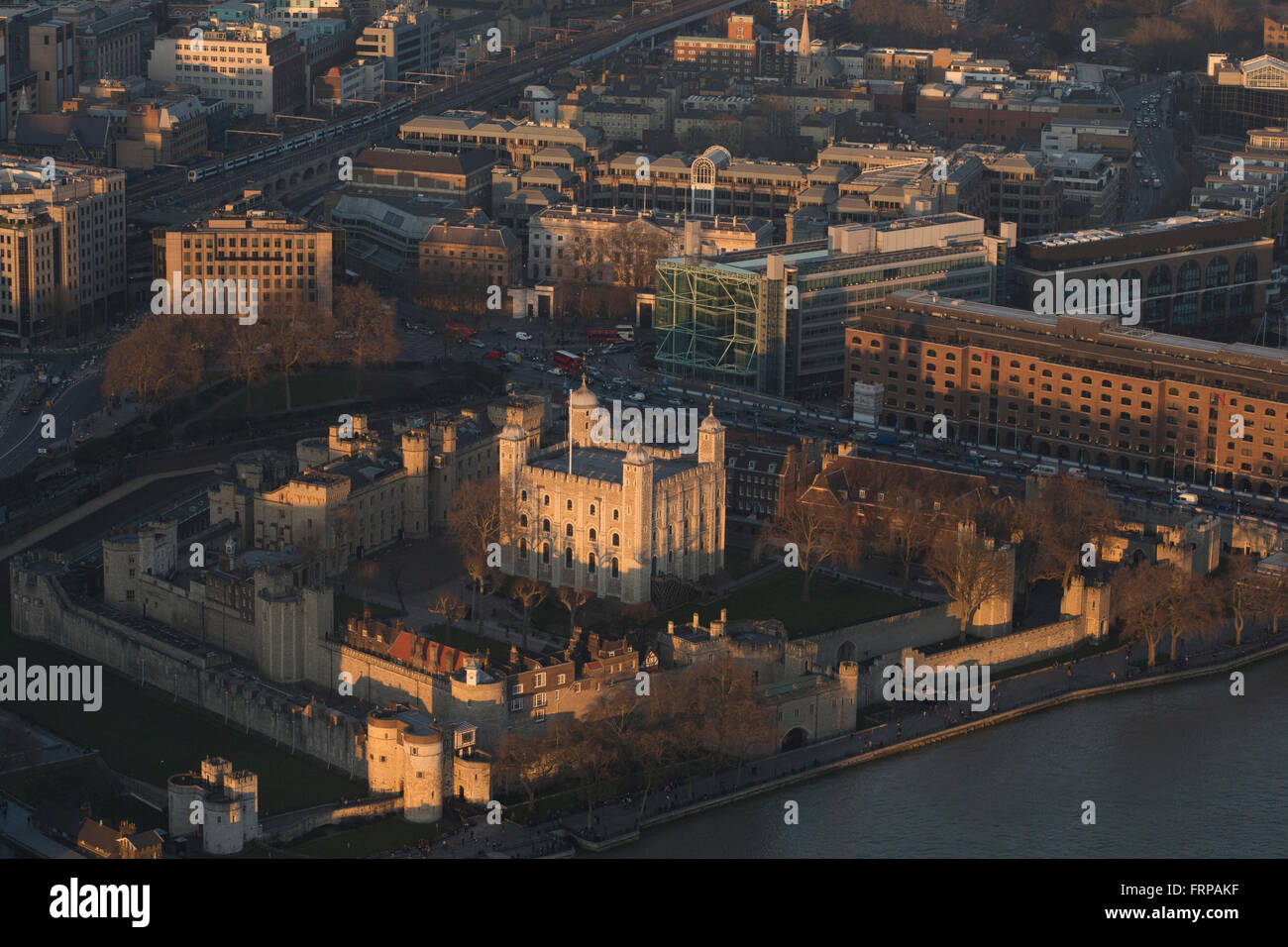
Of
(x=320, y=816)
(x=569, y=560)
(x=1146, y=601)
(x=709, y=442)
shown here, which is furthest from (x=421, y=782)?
(x=1146, y=601)

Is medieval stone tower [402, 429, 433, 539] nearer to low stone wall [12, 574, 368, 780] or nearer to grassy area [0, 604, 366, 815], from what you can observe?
low stone wall [12, 574, 368, 780]

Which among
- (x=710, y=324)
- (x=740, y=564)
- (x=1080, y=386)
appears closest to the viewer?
(x=740, y=564)

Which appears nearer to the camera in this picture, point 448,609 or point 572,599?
point 448,609

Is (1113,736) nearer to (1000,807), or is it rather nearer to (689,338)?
(1000,807)

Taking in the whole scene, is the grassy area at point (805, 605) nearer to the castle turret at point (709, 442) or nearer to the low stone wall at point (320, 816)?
the castle turret at point (709, 442)

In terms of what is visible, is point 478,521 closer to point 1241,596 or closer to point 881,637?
point 881,637

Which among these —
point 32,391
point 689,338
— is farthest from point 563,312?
point 32,391

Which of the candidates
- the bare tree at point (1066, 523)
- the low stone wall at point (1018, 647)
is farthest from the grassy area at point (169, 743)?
the bare tree at point (1066, 523)
